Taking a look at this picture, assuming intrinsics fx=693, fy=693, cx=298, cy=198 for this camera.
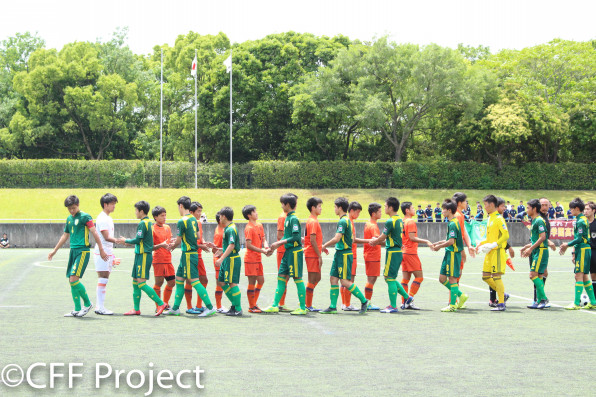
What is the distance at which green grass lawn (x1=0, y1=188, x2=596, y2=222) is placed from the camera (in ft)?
159

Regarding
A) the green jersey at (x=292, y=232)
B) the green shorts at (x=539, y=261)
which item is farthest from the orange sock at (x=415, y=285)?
the green jersey at (x=292, y=232)

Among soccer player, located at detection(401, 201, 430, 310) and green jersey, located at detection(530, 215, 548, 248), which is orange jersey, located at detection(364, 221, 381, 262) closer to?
soccer player, located at detection(401, 201, 430, 310)

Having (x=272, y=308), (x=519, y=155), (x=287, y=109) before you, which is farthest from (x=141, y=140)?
(x=272, y=308)

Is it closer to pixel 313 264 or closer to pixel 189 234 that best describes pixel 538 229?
pixel 313 264

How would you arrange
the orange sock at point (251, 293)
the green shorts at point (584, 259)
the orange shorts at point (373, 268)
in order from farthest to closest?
1. the green shorts at point (584, 259)
2. the orange shorts at point (373, 268)
3. the orange sock at point (251, 293)

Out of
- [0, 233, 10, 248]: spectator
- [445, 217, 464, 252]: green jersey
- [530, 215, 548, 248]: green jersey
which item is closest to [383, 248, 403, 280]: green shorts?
[445, 217, 464, 252]: green jersey

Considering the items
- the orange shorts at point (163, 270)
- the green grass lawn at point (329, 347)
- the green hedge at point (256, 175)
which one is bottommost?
the green grass lawn at point (329, 347)

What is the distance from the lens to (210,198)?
51625 mm

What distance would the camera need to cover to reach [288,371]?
712cm

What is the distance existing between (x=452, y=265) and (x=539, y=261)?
1588mm

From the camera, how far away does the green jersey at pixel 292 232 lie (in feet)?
35.9

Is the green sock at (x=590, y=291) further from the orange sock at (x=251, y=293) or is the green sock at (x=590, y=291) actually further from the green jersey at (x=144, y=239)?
the green jersey at (x=144, y=239)

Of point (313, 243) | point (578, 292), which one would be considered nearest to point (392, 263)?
point (313, 243)

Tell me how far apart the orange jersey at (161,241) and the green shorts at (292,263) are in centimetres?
185
